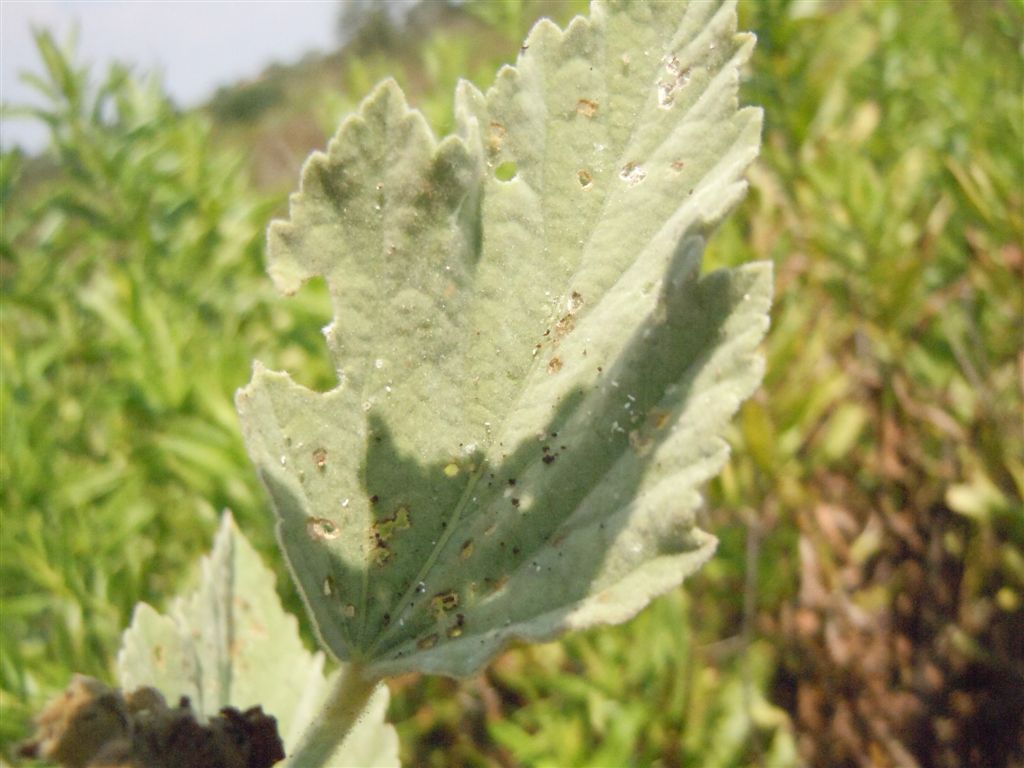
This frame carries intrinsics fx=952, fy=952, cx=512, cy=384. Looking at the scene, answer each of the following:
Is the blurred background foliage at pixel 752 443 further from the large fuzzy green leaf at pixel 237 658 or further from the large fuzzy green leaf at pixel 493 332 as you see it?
the large fuzzy green leaf at pixel 493 332

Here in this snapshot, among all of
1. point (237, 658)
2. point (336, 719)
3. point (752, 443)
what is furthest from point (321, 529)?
point (752, 443)

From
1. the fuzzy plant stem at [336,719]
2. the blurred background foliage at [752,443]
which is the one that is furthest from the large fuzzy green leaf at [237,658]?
the blurred background foliage at [752,443]

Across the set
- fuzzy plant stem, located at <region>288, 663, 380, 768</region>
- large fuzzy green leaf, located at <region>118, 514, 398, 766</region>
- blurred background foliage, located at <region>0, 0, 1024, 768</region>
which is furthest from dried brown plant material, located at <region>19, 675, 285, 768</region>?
blurred background foliage, located at <region>0, 0, 1024, 768</region>

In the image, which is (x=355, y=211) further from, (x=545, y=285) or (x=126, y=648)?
(x=126, y=648)

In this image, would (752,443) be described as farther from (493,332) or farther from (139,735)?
(139,735)

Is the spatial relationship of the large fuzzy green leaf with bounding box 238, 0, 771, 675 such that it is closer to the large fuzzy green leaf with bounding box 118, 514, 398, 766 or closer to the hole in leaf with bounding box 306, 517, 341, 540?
the hole in leaf with bounding box 306, 517, 341, 540

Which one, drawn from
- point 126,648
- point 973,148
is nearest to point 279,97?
point 973,148
